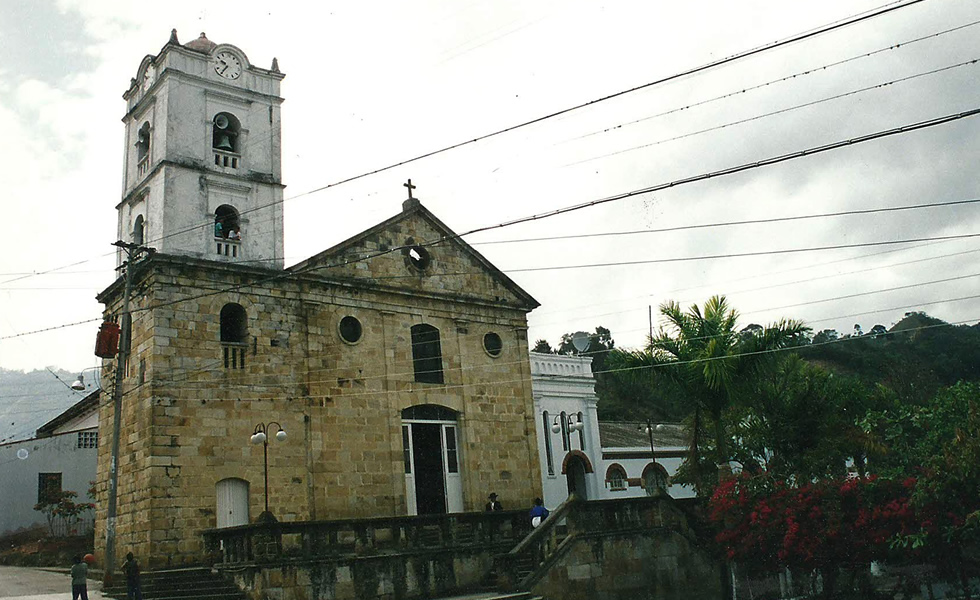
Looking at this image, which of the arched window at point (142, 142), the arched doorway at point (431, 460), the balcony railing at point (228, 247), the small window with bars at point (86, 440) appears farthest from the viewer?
the small window with bars at point (86, 440)

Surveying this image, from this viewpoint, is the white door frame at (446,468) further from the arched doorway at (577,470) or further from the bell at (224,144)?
the bell at (224,144)

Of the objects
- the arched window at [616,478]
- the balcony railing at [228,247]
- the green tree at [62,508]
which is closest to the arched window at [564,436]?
the arched window at [616,478]

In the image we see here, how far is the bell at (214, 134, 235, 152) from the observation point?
2456 centimetres

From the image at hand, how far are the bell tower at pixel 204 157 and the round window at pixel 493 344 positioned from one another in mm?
7160

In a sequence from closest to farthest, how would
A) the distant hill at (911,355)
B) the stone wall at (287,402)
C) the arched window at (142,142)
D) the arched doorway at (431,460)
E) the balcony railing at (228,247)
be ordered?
1. the stone wall at (287,402)
2. the balcony railing at (228,247)
3. the arched doorway at (431,460)
4. the arched window at (142,142)
5. the distant hill at (911,355)

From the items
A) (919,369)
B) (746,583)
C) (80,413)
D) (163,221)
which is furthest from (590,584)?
(919,369)

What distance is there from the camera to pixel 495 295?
28188mm

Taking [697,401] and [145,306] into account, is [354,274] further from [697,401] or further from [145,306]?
[697,401]

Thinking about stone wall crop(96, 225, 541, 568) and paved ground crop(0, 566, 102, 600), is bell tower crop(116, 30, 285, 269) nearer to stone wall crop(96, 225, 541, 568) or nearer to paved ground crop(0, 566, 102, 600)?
stone wall crop(96, 225, 541, 568)

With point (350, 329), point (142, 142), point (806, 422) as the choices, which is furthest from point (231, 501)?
point (806, 422)

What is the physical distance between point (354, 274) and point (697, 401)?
33.7 feet

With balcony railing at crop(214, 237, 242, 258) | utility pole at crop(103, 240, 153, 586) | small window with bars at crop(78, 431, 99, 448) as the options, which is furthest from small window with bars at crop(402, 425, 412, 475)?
small window with bars at crop(78, 431, 99, 448)

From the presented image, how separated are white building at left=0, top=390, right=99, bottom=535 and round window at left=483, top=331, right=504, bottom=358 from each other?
16.2 meters

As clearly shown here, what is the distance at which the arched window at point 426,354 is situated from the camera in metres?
25.6
